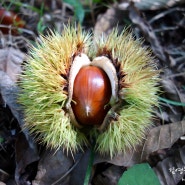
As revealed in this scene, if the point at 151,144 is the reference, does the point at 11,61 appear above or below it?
above

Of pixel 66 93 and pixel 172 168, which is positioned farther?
pixel 172 168

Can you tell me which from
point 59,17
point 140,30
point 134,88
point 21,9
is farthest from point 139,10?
point 134,88

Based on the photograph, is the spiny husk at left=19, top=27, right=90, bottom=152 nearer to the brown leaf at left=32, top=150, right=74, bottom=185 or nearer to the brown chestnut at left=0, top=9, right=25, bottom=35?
the brown leaf at left=32, top=150, right=74, bottom=185

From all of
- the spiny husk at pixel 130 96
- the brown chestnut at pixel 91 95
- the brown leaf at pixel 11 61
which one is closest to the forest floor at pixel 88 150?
the brown leaf at pixel 11 61

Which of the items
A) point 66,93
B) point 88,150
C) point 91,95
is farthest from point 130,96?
point 88,150

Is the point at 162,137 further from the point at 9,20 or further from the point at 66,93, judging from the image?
the point at 9,20

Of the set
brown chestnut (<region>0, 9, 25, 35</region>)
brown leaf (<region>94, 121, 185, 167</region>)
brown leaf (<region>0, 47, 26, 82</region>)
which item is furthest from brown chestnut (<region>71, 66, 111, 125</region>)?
brown chestnut (<region>0, 9, 25, 35</region>)

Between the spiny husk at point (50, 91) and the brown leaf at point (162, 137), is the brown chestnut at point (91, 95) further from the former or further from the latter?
the brown leaf at point (162, 137)
